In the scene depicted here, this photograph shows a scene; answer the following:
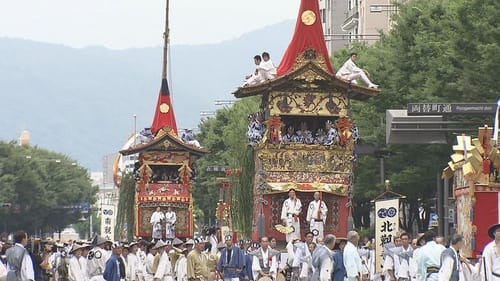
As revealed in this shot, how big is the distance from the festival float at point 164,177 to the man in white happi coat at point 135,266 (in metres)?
15.5

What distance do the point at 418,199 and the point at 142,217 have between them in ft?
36.4

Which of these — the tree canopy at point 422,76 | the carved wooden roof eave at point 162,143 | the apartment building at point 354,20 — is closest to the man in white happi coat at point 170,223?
the carved wooden roof eave at point 162,143

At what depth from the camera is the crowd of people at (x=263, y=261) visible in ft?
74.9

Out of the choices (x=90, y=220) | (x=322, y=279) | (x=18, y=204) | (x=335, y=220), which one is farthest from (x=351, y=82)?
(x=90, y=220)

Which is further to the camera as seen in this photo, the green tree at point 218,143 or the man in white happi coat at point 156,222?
the green tree at point 218,143

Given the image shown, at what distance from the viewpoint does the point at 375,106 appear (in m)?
54.8

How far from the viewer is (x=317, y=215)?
121 feet

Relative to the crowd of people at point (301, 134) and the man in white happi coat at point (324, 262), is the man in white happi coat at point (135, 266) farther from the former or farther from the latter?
the man in white happi coat at point (324, 262)

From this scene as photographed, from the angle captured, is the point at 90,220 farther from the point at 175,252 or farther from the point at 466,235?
the point at 466,235

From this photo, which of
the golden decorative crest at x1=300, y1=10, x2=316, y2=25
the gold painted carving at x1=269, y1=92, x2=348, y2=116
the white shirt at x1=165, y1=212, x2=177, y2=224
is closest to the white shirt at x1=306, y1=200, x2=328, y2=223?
the gold painted carving at x1=269, y1=92, x2=348, y2=116

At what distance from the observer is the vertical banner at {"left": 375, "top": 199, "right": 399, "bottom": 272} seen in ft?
109

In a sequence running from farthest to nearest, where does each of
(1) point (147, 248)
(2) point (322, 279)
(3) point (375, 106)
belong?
(3) point (375, 106), (1) point (147, 248), (2) point (322, 279)

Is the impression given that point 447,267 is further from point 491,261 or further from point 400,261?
point 400,261

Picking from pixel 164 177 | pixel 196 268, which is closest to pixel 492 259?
pixel 196 268
